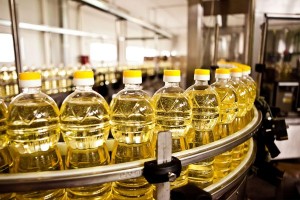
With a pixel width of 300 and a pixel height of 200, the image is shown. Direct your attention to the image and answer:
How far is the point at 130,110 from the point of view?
2.93 feet

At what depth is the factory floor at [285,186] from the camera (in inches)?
96.8

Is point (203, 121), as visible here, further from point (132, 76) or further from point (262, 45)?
point (262, 45)

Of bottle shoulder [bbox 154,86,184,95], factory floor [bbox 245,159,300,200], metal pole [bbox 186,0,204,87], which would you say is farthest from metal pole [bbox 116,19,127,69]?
bottle shoulder [bbox 154,86,184,95]

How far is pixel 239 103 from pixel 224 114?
164 millimetres

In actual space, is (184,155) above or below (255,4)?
below

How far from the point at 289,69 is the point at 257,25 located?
888 millimetres

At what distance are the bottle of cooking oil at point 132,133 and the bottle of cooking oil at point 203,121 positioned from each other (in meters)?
0.20

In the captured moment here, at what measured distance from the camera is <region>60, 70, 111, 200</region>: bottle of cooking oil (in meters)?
0.76

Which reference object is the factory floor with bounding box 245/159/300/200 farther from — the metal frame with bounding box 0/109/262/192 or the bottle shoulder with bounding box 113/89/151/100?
the metal frame with bounding box 0/109/262/192

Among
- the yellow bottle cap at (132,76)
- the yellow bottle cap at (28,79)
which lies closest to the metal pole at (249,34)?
the yellow bottle cap at (132,76)

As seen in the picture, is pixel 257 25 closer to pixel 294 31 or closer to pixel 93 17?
pixel 294 31

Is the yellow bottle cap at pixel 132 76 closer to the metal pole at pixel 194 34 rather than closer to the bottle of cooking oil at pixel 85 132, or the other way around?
the bottle of cooking oil at pixel 85 132

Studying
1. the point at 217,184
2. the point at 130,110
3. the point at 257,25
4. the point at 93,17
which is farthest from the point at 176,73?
the point at 93,17

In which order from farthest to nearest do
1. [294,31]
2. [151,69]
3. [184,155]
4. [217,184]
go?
[151,69] < [294,31] < [217,184] < [184,155]
